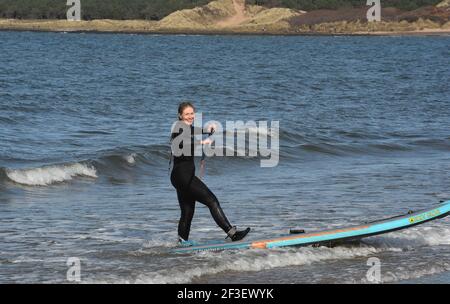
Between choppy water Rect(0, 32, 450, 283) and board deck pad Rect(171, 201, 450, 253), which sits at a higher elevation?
board deck pad Rect(171, 201, 450, 253)

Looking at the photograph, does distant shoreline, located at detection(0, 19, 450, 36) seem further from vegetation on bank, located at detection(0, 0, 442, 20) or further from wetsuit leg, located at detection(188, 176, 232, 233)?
wetsuit leg, located at detection(188, 176, 232, 233)

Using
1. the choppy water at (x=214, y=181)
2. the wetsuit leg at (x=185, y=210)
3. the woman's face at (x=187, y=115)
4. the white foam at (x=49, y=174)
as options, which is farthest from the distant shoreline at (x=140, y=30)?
the woman's face at (x=187, y=115)

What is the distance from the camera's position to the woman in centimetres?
1119

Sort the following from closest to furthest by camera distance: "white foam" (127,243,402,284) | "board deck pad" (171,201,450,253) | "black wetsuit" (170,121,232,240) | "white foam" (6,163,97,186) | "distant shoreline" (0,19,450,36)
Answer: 1. "white foam" (127,243,402,284)
2. "black wetsuit" (170,121,232,240)
3. "board deck pad" (171,201,450,253)
4. "white foam" (6,163,97,186)
5. "distant shoreline" (0,19,450,36)

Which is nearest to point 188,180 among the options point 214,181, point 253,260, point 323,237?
point 253,260

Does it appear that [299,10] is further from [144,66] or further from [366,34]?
[144,66]

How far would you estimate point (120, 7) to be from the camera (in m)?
193

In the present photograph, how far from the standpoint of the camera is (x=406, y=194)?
16375 mm

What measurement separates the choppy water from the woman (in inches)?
18.5

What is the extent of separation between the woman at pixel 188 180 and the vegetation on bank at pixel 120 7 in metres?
175

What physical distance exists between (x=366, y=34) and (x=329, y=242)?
5806 inches

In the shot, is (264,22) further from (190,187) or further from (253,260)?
(253,260)

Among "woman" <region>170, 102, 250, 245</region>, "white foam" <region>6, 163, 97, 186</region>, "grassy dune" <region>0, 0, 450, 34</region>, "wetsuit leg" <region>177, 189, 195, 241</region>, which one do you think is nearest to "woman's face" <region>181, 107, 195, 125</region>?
"woman" <region>170, 102, 250, 245</region>

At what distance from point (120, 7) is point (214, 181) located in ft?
585
